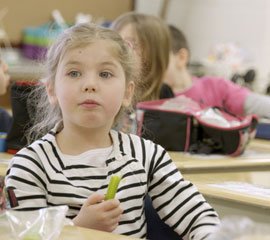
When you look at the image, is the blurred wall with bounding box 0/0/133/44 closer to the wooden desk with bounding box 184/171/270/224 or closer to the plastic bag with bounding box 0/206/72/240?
the wooden desk with bounding box 184/171/270/224

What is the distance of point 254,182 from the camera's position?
5.59ft

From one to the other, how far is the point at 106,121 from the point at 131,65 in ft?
0.59

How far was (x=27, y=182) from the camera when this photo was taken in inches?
50.2

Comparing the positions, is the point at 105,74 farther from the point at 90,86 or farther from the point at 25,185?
the point at 25,185

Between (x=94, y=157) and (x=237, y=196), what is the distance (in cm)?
38

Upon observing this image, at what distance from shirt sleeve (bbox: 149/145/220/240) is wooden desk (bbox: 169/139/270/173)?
14.6 inches

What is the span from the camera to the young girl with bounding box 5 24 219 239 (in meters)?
1.29

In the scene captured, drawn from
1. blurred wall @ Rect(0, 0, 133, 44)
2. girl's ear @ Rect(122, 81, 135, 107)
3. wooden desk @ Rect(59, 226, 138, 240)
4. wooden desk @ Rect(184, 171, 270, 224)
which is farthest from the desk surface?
blurred wall @ Rect(0, 0, 133, 44)

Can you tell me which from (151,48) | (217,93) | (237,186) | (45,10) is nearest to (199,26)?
(45,10)

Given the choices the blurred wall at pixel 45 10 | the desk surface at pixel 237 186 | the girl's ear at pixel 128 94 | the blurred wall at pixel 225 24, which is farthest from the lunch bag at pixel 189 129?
the blurred wall at pixel 45 10

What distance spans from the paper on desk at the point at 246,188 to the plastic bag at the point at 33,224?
Result: 1.99 feet

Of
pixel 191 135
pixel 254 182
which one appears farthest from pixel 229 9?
pixel 254 182

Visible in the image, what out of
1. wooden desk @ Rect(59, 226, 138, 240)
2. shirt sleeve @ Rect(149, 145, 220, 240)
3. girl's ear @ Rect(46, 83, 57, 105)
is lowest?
shirt sleeve @ Rect(149, 145, 220, 240)

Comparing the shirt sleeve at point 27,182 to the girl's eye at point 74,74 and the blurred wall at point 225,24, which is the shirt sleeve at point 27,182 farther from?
the blurred wall at point 225,24
